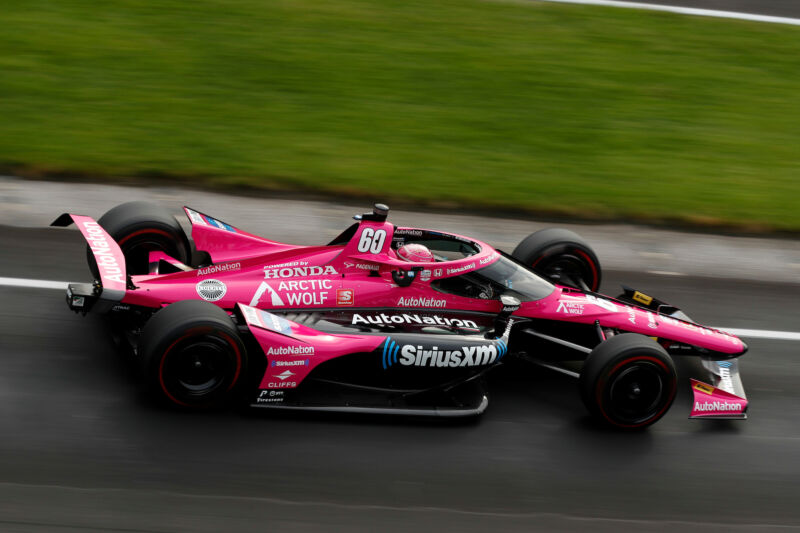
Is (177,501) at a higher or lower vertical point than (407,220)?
lower

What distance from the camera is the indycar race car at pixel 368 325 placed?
629cm

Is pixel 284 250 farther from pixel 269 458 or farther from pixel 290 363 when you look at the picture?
pixel 269 458

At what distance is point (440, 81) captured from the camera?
46.1 feet

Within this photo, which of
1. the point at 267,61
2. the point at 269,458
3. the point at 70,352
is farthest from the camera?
the point at 267,61

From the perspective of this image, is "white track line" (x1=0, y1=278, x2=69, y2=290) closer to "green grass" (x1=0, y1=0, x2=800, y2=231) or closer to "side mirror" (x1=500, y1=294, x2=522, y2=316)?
"green grass" (x1=0, y1=0, x2=800, y2=231)

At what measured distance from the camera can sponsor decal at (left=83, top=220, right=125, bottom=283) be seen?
6680 mm

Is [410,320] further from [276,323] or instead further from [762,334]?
[762,334]

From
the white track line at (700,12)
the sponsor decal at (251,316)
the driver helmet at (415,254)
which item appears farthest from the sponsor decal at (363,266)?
the white track line at (700,12)

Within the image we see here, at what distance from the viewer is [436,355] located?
6559 mm

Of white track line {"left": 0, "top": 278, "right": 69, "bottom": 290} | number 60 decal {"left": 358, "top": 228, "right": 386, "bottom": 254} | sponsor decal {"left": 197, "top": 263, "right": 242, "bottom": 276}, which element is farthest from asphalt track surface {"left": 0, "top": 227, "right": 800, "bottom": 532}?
number 60 decal {"left": 358, "top": 228, "right": 386, "bottom": 254}

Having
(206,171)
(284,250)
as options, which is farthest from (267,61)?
(284,250)

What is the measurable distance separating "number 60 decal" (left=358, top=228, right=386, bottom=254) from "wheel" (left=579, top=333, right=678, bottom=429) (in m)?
1.80

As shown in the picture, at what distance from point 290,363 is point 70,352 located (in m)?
2.02

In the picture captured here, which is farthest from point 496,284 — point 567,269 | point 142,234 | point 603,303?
point 142,234
